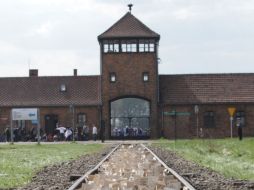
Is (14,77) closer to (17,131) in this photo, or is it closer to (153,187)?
(17,131)

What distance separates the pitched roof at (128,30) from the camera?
64000 millimetres

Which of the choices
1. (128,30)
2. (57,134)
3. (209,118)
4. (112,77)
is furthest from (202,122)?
(57,134)

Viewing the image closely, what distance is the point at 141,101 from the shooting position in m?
66.0

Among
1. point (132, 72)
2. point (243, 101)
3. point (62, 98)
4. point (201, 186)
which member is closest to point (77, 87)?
point (62, 98)

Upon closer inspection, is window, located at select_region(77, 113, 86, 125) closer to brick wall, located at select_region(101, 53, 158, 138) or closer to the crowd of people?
the crowd of people

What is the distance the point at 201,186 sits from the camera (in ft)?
43.3

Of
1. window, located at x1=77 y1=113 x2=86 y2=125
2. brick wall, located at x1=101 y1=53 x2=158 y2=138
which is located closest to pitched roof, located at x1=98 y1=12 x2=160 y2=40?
brick wall, located at x1=101 y1=53 x2=158 y2=138

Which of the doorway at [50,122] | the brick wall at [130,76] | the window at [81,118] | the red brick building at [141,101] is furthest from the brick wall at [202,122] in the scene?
the doorway at [50,122]

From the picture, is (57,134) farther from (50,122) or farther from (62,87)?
(62,87)

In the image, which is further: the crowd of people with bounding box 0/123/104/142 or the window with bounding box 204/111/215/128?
the window with bounding box 204/111/215/128

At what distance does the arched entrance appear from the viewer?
63.2m

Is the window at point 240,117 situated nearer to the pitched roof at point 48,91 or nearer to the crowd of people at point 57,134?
the pitched roof at point 48,91

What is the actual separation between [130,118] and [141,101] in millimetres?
2431

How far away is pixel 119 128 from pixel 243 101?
1139 cm
